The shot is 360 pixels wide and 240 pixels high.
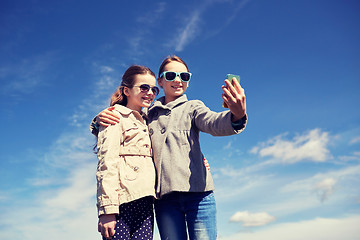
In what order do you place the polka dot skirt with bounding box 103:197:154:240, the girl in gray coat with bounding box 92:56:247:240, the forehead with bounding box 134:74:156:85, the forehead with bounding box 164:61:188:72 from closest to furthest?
the polka dot skirt with bounding box 103:197:154:240 → the girl in gray coat with bounding box 92:56:247:240 → the forehead with bounding box 134:74:156:85 → the forehead with bounding box 164:61:188:72

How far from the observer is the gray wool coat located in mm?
4539

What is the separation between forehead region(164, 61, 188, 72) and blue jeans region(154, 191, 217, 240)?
2.06 metres

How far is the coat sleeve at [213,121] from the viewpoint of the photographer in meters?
4.16

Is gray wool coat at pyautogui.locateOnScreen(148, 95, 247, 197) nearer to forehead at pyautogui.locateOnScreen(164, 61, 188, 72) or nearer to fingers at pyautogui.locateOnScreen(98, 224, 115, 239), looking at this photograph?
forehead at pyautogui.locateOnScreen(164, 61, 188, 72)

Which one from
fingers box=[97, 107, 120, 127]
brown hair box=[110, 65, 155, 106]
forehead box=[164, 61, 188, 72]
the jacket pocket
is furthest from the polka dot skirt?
forehead box=[164, 61, 188, 72]

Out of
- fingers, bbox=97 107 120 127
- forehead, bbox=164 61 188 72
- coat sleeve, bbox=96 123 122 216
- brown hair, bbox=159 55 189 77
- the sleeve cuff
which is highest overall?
brown hair, bbox=159 55 189 77

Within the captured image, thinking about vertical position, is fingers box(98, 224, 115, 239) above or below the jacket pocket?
below

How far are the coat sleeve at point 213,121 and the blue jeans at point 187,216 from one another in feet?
3.23

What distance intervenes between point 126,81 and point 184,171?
1.86m

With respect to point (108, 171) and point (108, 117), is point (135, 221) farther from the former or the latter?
point (108, 117)

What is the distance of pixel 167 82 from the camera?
5340mm

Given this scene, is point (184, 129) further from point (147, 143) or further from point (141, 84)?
point (141, 84)

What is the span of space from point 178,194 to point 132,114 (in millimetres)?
1418

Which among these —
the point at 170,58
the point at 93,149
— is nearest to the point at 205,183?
the point at 93,149
